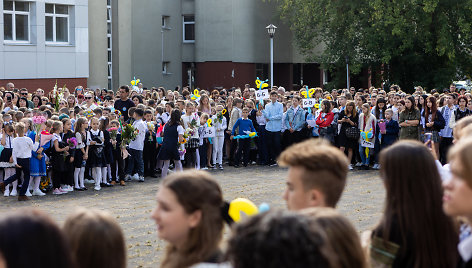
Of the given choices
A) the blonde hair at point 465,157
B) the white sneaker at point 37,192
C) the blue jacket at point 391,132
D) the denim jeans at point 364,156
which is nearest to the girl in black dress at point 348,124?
the denim jeans at point 364,156

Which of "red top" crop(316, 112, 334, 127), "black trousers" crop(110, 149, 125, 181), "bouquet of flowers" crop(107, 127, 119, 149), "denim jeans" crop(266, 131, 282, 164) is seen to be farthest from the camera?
"denim jeans" crop(266, 131, 282, 164)

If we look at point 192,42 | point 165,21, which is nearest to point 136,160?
point 165,21

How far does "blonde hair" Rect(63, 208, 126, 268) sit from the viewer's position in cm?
308

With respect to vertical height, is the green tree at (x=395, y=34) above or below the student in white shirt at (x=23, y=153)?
above

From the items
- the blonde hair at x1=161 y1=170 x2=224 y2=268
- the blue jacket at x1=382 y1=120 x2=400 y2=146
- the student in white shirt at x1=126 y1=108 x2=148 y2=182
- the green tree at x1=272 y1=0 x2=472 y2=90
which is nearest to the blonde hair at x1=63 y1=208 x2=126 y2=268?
the blonde hair at x1=161 y1=170 x2=224 y2=268

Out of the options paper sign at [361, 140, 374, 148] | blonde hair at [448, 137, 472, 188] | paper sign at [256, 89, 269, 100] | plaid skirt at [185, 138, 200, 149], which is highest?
paper sign at [256, 89, 269, 100]

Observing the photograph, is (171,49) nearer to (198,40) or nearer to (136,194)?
(198,40)

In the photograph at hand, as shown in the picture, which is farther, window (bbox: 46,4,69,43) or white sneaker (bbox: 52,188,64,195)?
window (bbox: 46,4,69,43)

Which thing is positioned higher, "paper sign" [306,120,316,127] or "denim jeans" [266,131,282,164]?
"paper sign" [306,120,316,127]

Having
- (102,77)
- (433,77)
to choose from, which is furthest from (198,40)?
(433,77)

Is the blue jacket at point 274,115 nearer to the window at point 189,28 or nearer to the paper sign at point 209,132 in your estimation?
the paper sign at point 209,132

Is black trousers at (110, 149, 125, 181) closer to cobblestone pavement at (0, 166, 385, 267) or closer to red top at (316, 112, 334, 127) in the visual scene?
cobblestone pavement at (0, 166, 385, 267)

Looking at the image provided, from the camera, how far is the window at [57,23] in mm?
34709

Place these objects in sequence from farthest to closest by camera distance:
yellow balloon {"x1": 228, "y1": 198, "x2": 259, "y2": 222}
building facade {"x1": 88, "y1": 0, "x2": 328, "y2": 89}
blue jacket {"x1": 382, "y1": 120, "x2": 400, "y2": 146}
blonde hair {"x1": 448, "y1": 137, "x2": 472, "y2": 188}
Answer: building facade {"x1": 88, "y1": 0, "x2": 328, "y2": 89}, blue jacket {"x1": 382, "y1": 120, "x2": 400, "y2": 146}, yellow balloon {"x1": 228, "y1": 198, "x2": 259, "y2": 222}, blonde hair {"x1": 448, "y1": 137, "x2": 472, "y2": 188}
